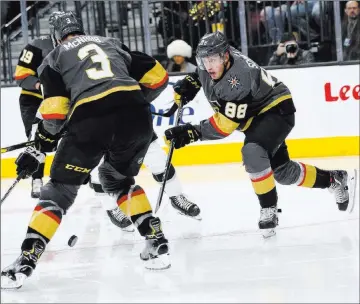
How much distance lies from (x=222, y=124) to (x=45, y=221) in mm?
961

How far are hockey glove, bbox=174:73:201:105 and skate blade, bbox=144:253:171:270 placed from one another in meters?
0.95

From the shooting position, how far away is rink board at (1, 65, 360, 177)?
6223mm

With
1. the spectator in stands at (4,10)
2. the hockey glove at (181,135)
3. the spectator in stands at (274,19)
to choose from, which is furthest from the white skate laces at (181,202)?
the spectator in stands at (4,10)

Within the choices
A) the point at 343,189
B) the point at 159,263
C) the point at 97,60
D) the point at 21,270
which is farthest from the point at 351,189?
the point at 21,270

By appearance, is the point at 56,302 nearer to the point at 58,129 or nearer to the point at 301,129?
the point at 58,129

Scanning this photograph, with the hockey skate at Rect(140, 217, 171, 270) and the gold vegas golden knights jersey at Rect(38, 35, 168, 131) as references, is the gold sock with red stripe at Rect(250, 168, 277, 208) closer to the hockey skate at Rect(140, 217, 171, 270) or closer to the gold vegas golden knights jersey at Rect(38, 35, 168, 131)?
the hockey skate at Rect(140, 217, 171, 270)

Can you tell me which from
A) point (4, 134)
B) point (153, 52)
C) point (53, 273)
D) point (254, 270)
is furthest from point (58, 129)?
point (153, 52)

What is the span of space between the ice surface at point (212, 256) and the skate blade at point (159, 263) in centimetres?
3

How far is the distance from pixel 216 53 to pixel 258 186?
2.10ft

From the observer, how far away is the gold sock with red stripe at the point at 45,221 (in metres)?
3.16

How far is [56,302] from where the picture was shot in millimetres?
3018

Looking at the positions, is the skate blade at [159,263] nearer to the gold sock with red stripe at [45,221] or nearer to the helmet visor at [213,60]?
the gold sock with red stripe at [45,221]

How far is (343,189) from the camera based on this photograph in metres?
4.17

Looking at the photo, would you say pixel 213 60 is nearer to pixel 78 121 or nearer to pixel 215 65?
pixel 215 65
